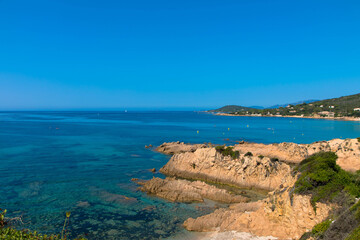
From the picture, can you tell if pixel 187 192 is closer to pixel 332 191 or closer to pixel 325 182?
pixel 325 182

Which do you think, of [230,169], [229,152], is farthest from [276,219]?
[229,152]

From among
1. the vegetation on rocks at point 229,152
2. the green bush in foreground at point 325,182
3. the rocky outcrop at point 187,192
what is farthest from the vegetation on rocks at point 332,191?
the vegetation on rocks at point 229,152

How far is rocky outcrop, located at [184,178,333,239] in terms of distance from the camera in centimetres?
1669

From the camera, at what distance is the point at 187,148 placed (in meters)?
56.5

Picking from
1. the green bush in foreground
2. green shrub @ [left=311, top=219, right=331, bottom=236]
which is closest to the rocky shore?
the green bush in foreground

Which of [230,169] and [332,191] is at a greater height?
[332,191]

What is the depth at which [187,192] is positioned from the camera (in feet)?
90.0

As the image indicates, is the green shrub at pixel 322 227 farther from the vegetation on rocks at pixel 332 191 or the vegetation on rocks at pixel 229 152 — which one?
the vegetation on rocks at pixel 229 152

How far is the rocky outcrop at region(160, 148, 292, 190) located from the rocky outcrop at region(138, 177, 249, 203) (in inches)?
192

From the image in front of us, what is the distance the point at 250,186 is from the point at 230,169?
3540 millimetres

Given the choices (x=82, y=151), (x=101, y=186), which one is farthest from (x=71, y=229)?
(x=82, y=151)

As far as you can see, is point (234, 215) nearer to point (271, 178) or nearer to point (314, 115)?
point (271, 178)

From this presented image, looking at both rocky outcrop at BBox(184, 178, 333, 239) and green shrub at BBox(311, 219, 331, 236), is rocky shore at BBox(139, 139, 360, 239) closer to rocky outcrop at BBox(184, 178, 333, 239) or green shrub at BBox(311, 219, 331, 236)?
rocky outcrop at BBox(184, 178, 333, 239)

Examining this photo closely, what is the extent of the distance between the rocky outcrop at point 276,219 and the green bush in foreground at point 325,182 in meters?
0.56
